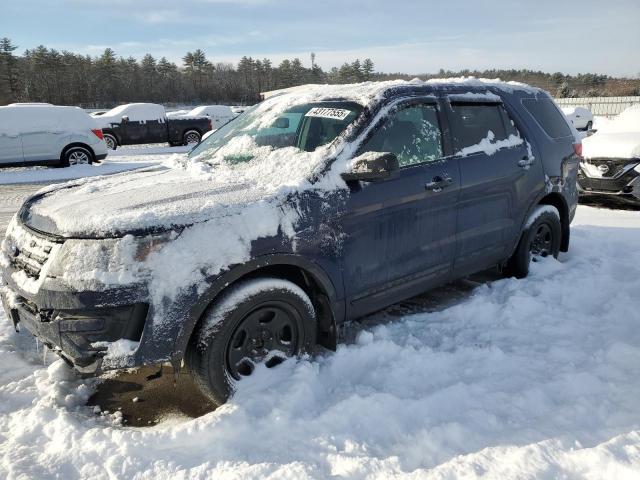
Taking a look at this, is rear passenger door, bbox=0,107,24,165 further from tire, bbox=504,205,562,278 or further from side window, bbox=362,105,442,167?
tire, bbox=504,205,562,278

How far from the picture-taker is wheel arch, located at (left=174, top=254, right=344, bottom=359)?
2.61 meters

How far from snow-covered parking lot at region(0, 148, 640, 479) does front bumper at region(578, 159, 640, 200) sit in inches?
191

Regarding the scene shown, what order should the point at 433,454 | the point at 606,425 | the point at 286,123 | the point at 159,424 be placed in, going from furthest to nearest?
the point at 286,123
the point at 159,424
the point at 606,425
the point at 433,454

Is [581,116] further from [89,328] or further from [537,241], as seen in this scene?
[89,328]

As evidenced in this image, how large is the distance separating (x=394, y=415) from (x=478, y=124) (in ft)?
8.54

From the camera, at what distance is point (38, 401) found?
117 inches

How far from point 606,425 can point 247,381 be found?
194 cm

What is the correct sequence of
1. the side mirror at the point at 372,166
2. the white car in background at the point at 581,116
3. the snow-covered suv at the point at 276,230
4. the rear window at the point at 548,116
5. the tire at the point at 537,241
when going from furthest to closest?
the white car in background at the point at 581,116 < the rear window at the point at 548,116 < the tire at the point at 537,241 < the side mirror at the point at 372,166 < the snow-covered suv at the point at 276,230

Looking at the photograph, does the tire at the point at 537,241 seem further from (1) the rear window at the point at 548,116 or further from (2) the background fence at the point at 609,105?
(2) the background fence at the point at 609,105

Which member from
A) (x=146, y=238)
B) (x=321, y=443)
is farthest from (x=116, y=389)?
(x=321, y=443)

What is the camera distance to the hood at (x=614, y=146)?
8.03 metres

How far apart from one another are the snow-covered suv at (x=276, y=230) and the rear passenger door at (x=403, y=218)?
0.01 meters

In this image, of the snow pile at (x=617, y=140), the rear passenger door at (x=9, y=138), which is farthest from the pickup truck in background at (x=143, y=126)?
the snow pile at (x=617, y=140)

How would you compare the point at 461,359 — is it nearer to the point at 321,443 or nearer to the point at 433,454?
the point at 433,454
